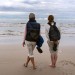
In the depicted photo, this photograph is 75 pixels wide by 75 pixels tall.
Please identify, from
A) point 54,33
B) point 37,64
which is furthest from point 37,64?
point 54,33

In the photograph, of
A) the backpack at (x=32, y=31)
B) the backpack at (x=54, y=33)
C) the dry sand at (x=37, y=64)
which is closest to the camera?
the dry sand at (x=37, y=64)

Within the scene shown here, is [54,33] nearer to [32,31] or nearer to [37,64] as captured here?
[32,31]

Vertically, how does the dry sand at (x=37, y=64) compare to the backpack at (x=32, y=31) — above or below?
below

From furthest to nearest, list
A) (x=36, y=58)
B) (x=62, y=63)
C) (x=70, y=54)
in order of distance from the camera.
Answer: (x=70, y=54), (x=36, y=58), (x=62, y=63)

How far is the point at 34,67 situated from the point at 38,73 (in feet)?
1.72

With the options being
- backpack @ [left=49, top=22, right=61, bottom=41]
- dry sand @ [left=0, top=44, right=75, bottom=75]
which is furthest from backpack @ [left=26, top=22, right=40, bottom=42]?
dry sand @ [left=0, top=44, right=75, bottom=75]

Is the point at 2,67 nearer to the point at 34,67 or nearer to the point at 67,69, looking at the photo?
the point at 34,67

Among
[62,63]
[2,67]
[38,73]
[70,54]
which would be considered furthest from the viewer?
[70,54]

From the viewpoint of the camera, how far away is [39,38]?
32.0ft

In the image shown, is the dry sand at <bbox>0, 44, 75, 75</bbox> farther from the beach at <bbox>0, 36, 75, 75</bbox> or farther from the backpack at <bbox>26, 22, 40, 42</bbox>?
the backpack at <bbox>26, 22, 40, 42</bbox>

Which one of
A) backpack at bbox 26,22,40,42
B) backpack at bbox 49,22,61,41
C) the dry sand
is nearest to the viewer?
the dry sand

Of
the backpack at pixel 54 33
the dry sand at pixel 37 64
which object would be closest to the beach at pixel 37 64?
the dry sand at pixel 37 64

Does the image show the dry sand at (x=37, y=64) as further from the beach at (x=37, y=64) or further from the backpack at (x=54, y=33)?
the backpack at (x=54, y=33)

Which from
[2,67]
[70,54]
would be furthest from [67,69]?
[70,54]
